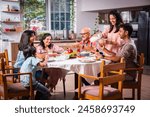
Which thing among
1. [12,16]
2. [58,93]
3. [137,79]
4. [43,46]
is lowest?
[58,93]

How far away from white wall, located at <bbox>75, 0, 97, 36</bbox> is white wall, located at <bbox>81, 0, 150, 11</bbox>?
0.13m

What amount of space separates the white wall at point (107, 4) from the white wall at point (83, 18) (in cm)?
13

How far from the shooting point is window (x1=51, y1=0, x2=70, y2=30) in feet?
20.2

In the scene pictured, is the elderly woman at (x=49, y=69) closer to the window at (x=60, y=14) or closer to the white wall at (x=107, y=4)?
the white wall at (x=107, y=4)

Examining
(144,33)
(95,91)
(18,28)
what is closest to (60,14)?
(18,28)

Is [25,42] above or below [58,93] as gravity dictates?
above

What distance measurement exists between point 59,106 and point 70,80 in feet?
9.19

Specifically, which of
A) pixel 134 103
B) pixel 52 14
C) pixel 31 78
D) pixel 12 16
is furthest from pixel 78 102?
pixel 52 14

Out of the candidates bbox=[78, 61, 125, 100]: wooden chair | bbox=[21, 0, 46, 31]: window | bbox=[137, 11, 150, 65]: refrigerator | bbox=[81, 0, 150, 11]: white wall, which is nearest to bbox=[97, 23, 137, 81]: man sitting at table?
bbox=[78, 61, 125, 100]: wooden chair

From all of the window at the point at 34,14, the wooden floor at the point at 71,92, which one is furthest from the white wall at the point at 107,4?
the wooden floor at the point at 71,92

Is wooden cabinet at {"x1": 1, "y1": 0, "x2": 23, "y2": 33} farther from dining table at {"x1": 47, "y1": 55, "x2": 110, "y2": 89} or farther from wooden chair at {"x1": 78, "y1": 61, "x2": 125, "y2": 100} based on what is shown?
wooden chair at {"x1": 78, "y1": 61, "x2": 125, "y2": 100}

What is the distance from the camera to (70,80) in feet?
14.5

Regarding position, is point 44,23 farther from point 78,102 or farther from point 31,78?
point 78,102

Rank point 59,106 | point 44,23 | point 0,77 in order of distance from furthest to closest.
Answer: point 44,23
point 0,77
point 59,106
